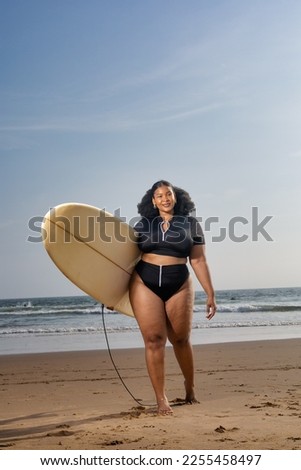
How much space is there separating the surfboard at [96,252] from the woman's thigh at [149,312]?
0.80 feet

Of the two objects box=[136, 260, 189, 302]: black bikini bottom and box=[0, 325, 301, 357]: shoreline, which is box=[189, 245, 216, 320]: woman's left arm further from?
box=[0, 325, 301, 357]: shoreline

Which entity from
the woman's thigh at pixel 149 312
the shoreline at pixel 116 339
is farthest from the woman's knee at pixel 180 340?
the shoreline at pixel 116 339

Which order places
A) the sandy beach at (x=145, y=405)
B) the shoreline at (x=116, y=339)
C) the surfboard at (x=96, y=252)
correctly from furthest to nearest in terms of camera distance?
the shoreline at (x=116, y=339) < the surfboard at (x=96, y=252) < the sandy beach at (x=145, y=405)

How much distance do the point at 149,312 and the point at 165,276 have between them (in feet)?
0.91

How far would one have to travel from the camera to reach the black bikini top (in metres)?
4.29

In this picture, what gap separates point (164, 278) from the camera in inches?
168

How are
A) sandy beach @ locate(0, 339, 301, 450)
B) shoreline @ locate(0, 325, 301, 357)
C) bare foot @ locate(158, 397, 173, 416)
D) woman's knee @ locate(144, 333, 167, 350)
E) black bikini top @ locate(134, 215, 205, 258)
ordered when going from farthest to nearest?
1. shoreline @ locate(0, 325, 301, 357)
2. black bikini top @ locate(134, 215, 205, 258)
3. woman's knee @ locate(144, 333, 167, 350)
4. bare foot @ locate(158, 397, 173, 416)
5. sandy beach @ locate(0, 339, 301, 450)

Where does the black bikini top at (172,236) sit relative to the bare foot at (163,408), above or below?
above

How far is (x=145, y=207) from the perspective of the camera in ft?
14.6

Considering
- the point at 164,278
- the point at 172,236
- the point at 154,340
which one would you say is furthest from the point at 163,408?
the point at 172,236

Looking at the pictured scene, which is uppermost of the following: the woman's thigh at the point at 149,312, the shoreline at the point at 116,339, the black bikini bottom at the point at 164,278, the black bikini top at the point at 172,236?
the black bikini top at the point at 172,236

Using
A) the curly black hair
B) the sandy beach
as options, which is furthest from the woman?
the sandy beach

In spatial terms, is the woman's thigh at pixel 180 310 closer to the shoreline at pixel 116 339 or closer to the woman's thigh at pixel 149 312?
the woman's thigh at pixel 149 312

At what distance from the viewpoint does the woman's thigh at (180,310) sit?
4289 millimetres
